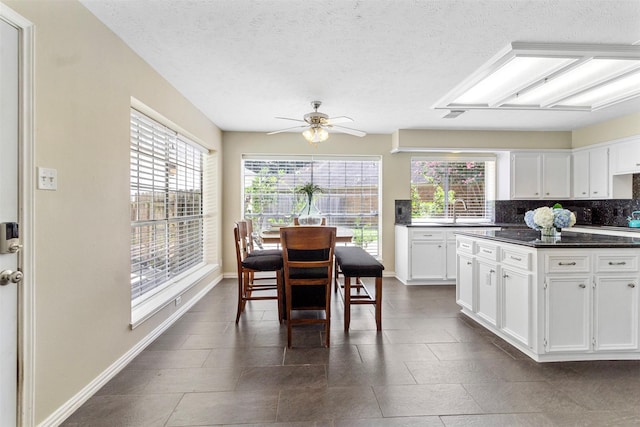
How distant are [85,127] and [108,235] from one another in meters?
0.72

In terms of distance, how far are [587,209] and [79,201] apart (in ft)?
21.9

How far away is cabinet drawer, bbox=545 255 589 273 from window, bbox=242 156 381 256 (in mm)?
3097

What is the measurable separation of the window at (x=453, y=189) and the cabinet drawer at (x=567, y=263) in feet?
10.0

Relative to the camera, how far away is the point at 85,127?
6.33ft

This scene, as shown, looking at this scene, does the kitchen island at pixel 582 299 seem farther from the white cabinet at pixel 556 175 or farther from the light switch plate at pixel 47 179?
the light switch plate at pixel 47 179

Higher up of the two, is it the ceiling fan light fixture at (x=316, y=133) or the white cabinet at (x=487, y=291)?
the ceiling fan light fixture at (x=316, y=133)

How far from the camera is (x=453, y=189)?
17.7 ft

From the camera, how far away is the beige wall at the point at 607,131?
4106 millimetres

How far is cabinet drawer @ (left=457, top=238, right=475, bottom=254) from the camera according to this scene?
321 centimetres

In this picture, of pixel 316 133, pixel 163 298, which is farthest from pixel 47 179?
pixel 316 133

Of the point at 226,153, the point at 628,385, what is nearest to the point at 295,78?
the point at 226,153

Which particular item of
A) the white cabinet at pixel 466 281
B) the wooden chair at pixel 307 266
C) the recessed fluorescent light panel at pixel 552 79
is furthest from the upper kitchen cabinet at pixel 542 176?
the wooden chair at pixel 307 266

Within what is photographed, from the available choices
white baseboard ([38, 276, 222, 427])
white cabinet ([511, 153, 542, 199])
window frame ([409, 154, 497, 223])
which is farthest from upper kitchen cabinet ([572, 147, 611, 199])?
white baseboard ([38, 276, 222, 427])

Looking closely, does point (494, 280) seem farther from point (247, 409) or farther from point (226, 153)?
point (226, 153)
